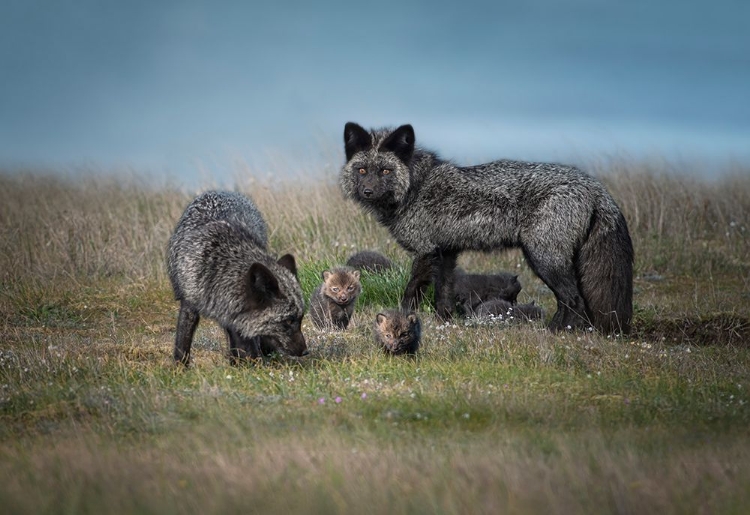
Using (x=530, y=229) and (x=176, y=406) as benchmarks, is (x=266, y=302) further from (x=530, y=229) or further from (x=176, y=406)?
(x=530, y=229)

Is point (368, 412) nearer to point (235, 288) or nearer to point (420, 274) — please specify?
point (235, 288)

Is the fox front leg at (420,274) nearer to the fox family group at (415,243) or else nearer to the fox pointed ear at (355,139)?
the fox family group at (415,243)

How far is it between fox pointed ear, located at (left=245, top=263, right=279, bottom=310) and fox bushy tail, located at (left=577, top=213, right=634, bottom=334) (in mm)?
4443

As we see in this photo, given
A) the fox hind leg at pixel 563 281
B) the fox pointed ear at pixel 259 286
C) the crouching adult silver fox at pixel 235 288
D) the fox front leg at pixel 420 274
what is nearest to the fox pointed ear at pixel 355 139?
the fox front leg at pixel 420 274

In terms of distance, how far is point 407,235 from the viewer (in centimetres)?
1141

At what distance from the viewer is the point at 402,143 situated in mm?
11336

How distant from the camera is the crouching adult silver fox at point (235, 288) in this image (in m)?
7.73

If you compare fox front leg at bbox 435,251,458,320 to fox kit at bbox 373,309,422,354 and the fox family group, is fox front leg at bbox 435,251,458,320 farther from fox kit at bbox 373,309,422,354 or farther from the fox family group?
fox kit at bbox 373,309,422,354

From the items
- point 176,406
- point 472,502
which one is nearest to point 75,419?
point 176,406

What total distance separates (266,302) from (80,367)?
191cm

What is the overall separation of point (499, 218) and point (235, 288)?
411 cm

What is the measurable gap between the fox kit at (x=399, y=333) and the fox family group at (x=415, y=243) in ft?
0.04

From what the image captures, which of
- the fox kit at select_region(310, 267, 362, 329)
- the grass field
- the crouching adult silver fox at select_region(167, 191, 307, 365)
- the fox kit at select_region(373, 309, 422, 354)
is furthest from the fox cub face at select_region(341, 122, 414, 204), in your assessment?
the crouching adult silver fox at select_region(167, 191, 307, 365)

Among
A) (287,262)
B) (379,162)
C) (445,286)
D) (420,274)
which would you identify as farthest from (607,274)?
(287,262)
